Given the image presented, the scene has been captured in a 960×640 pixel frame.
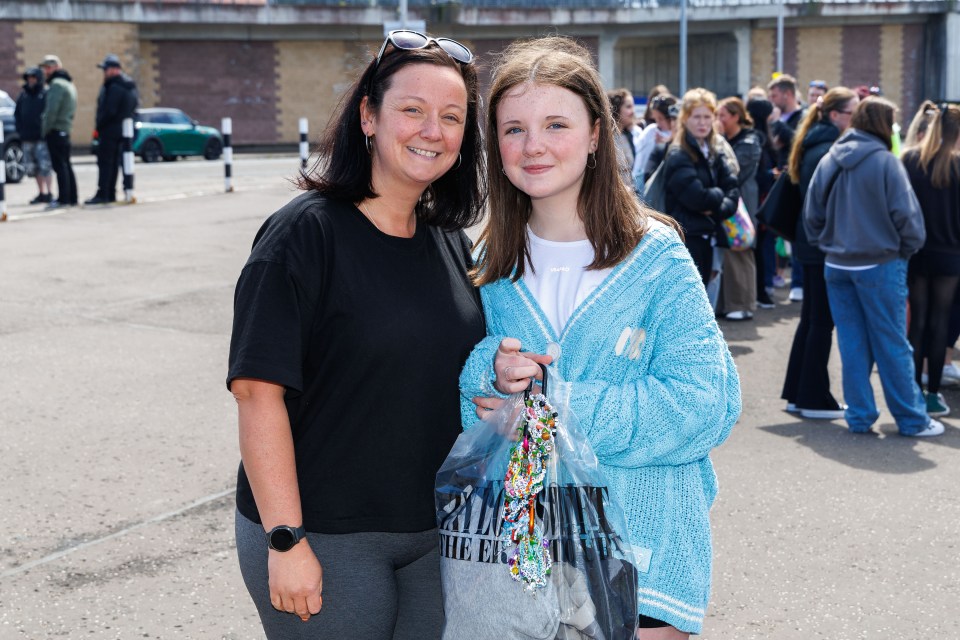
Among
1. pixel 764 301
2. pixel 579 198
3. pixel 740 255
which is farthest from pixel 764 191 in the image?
pixel 579 198

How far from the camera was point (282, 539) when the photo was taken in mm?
2191

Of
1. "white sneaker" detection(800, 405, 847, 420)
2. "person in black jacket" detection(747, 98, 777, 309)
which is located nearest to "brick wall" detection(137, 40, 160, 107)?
"person in black jacket" detection(747, 98, 777, 309)

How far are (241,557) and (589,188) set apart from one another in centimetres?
107

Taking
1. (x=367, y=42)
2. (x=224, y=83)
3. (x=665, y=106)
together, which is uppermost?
(x=367, y=42)

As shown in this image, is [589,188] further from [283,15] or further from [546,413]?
[283,15]

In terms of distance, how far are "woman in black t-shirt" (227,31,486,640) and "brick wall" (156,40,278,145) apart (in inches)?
1499

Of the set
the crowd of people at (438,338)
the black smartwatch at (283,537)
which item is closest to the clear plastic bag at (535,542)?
the crowd of people at (438,338)

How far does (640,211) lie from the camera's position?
241 cm

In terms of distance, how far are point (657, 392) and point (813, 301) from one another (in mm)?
5124

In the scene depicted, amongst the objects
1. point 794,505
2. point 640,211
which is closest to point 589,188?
point 640,211

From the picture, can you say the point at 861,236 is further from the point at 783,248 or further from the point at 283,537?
the point at 783,248

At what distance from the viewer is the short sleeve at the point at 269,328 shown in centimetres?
216

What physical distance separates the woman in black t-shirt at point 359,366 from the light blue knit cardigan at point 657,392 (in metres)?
0.17

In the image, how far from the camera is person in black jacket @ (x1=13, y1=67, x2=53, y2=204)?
1587 cm
